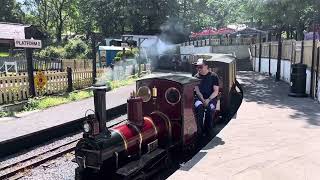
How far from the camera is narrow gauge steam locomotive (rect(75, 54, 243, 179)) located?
530 cm

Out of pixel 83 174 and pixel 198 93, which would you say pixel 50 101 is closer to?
pixel 198 93

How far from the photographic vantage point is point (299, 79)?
530 inches

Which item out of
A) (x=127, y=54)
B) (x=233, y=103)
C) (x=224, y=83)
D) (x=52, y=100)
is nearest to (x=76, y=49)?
(x=127, y=54)

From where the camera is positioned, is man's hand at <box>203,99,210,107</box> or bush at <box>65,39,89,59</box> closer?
man's hand at <box>203,99,210,107</box>

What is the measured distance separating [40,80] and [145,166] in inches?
402

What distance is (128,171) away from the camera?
555 centimetres

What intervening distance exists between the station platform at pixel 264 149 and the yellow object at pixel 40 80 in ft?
26.3

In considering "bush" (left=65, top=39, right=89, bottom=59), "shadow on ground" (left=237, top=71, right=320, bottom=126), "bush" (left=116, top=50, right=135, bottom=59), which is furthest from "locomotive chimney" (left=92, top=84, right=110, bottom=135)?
"bush" (left=65, top=39, right=89, bottom=59)

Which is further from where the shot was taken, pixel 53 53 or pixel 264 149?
pixel 53 53

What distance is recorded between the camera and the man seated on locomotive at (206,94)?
7751 mm

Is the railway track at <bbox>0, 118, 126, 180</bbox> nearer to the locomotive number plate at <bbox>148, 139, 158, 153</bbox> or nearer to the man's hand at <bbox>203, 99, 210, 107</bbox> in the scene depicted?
the locomotive number plate at <bbox>148, 139, 158, 153</bbox>

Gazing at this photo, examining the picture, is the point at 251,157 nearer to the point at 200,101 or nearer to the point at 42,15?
the point at 200,101

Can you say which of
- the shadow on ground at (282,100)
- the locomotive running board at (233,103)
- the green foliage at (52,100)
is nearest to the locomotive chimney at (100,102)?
the locomotive running board at (233,103)

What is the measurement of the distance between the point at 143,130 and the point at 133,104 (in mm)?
451
